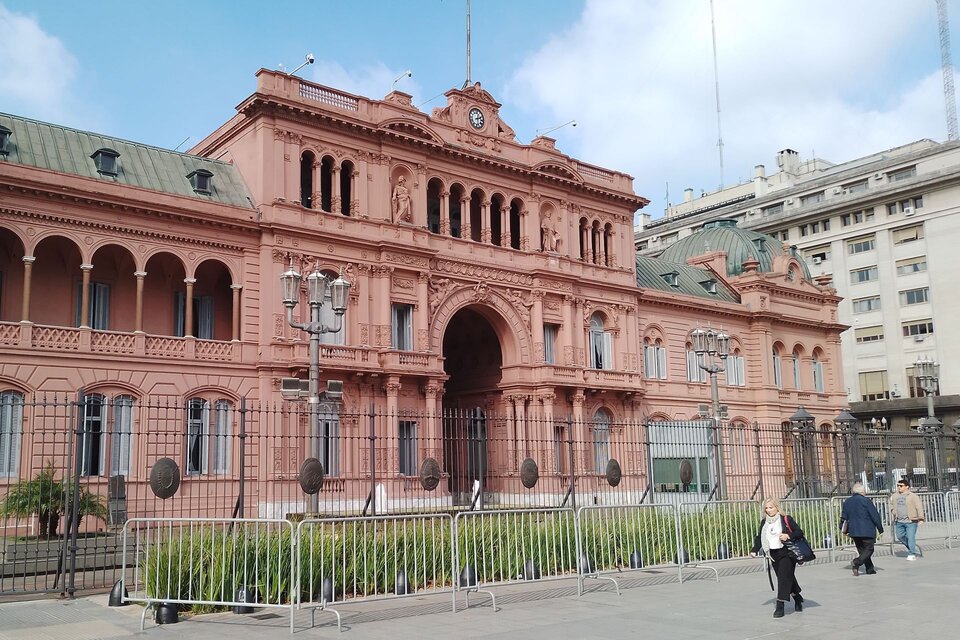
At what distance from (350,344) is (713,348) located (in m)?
12.5

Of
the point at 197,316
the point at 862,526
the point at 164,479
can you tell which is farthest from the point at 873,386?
the point at 164,479

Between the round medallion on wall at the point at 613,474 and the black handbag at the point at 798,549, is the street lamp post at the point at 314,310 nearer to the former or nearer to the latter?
the round medallion on wall at the point at 613,474

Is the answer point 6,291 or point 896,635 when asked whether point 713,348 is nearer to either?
point 896,635

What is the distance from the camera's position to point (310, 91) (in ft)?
106

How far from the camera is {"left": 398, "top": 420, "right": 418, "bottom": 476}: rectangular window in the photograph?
32.4 metres

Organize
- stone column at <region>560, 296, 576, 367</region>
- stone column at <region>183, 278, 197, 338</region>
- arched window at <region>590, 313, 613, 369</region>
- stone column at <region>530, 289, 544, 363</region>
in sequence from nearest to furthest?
stone column at <region>183, 278, 197, 338</region> → stone column at <region>530, 289, 544, 363</region> → stone column at <region>560, 296, 576, 367</region> → arched window at <region>590, 313, 613, 369</region>

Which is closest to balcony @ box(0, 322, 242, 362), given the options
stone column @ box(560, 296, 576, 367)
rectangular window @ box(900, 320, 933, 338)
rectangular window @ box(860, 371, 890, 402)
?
stone column @ box(560, 296, 576, 367)

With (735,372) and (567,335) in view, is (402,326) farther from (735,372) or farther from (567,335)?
(735,372)

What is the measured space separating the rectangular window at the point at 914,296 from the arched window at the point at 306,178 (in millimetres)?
51329

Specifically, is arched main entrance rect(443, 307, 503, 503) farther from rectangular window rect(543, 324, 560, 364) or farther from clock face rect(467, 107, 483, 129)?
clock face rect(467, 107, 483, 129)

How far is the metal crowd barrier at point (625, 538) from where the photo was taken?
17167 millimetres

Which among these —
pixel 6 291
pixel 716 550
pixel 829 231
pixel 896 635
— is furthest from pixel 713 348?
pixel 829 231

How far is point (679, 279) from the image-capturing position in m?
48.8

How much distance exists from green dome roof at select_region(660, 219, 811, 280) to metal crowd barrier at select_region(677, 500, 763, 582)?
33158mm
